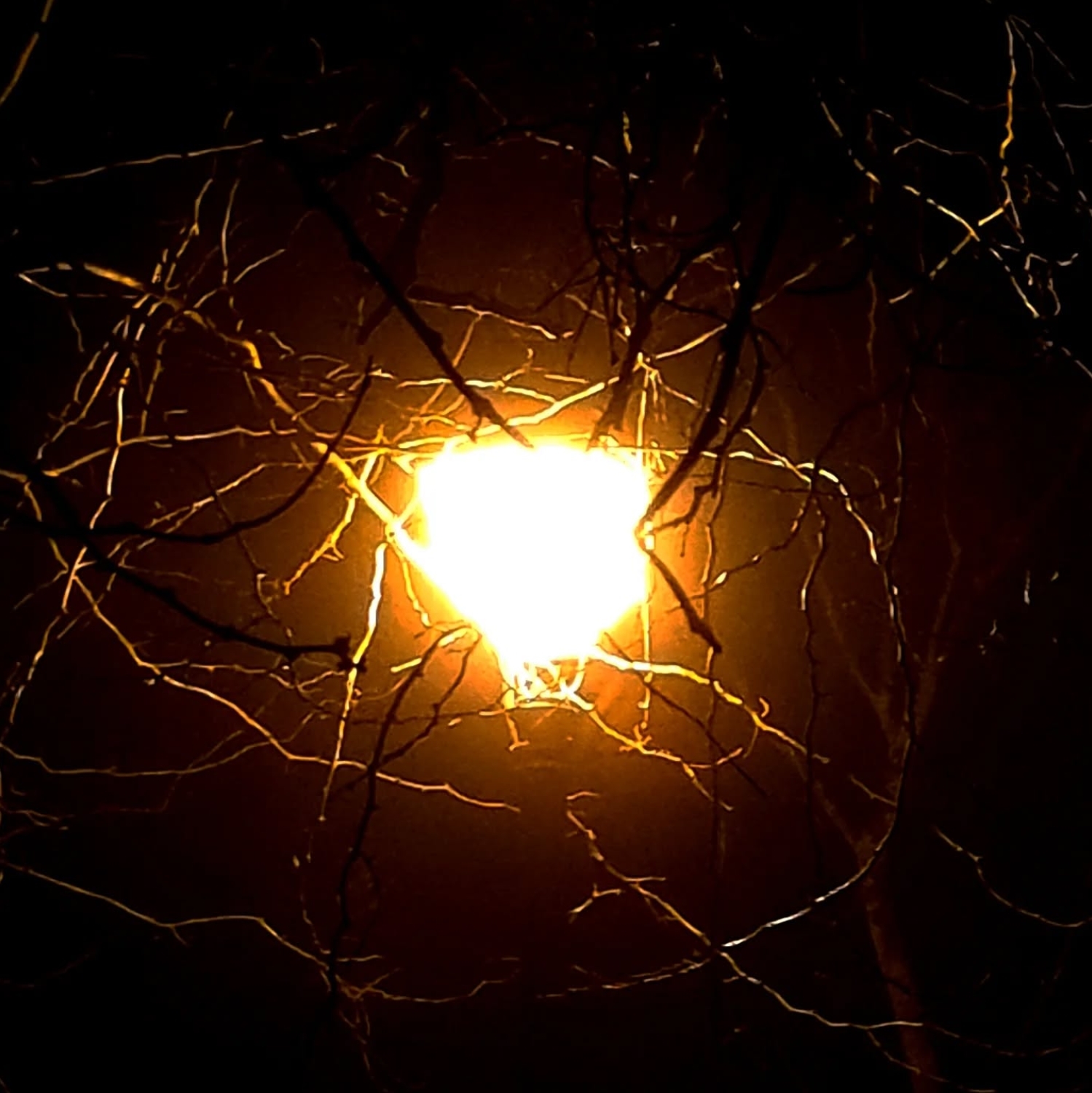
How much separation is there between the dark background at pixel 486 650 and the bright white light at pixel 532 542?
1.10 ft

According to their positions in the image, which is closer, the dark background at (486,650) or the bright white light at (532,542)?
the bright white light at (532,542)

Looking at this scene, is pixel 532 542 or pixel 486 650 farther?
pixel 486 650

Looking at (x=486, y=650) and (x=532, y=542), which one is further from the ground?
(x=486, y=650)

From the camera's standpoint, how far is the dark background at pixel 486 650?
4.94 ft

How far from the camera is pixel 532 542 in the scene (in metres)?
1.10

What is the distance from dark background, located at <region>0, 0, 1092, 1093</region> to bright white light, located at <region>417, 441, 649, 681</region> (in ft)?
1.10

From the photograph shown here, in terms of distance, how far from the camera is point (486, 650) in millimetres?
1543

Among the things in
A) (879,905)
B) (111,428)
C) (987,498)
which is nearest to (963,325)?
(987,498)

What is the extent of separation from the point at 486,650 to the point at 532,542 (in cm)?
48

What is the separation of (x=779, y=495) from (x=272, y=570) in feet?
2.53

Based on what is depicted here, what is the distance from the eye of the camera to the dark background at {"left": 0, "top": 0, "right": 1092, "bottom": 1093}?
1.51 meters

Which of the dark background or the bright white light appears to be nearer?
the bright white light

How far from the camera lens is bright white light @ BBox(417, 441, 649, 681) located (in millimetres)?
1104

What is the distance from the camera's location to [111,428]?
154 cm
